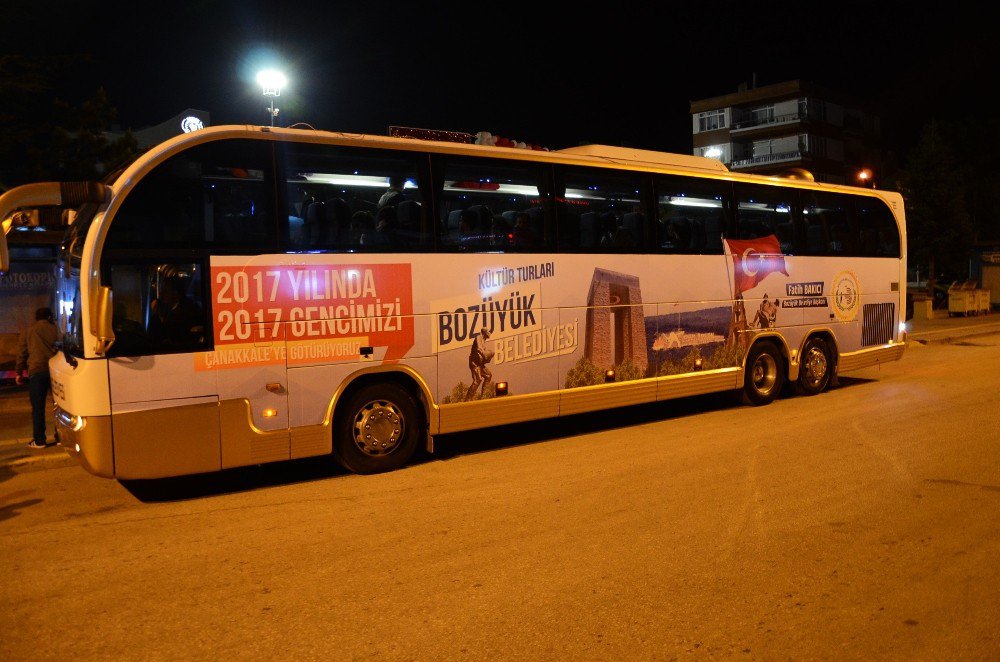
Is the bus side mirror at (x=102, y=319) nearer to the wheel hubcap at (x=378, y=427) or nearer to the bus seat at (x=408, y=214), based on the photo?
the wheel hubcap at (x=378, y=427)

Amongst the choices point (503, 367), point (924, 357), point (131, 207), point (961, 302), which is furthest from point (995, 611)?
point (961, 302)

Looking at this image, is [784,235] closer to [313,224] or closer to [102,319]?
[313,224]

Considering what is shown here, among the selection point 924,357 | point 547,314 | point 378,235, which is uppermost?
point 378,235

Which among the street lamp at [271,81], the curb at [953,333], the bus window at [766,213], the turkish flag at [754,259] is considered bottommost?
the curb at [953,333]

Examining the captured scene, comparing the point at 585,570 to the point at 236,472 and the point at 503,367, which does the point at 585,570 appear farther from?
the point at 236,472

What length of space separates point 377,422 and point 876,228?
1073 centimetres

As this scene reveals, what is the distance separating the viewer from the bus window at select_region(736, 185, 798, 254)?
477 inches

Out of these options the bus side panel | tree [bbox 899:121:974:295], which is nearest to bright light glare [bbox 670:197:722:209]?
the bus side panel

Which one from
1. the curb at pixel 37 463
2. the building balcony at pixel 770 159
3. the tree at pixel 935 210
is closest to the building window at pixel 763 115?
the building balcony at pixel 770 159

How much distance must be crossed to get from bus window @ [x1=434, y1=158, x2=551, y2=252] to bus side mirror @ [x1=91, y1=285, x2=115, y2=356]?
3525 millimetres

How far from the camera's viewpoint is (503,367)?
9430 millimetres

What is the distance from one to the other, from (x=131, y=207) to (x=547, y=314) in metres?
4.94

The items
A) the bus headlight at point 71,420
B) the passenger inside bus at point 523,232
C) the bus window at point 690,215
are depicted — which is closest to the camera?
the bus headlight at point 71,420

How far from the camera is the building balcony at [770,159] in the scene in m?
64.7
